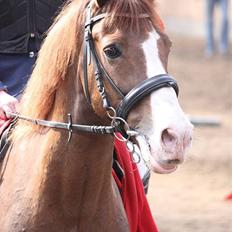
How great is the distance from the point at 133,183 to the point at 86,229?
0.55 m

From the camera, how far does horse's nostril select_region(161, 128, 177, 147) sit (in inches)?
162

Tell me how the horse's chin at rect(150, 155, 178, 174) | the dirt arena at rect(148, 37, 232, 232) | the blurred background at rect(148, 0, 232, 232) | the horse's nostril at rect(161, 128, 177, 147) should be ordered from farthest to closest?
the blurred background at rect(148, 0, 232, 232) → the dirt arena at rect(148, 37, 232, 232) → the horse's chin at rect(150, 155, 178, 174) → the horse's nostril at rect(161, 128, 177, 147)

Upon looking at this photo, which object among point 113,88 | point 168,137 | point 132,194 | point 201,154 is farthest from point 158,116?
point 201,154

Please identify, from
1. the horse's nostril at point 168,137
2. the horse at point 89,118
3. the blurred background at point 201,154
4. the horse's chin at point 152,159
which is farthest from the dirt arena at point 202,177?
the horse's nostril at point 168,137

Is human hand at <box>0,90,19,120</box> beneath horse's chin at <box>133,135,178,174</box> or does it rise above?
above

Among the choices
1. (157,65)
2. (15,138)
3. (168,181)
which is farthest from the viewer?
(168,181)

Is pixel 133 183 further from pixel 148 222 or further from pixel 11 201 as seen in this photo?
pixel 11 201

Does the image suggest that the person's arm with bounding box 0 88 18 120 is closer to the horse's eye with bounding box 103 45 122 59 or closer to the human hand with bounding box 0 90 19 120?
the human hand with bounding box 0 90 19 120

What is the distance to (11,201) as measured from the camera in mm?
4895

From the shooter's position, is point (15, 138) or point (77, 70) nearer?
point (77, 70)

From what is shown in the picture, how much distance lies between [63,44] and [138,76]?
56cm

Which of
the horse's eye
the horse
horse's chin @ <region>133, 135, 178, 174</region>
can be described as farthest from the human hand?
horse's chin @ <region>133, 135, 178, 174</region>

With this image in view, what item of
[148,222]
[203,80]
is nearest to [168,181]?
[148,222]

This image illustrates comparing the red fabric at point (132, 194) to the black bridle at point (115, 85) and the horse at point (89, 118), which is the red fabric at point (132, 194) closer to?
the horse at point (89, 118)
